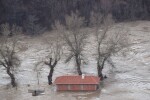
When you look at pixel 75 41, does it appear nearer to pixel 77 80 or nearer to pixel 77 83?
pixel 77 80

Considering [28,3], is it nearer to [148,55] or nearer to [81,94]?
[148,55]

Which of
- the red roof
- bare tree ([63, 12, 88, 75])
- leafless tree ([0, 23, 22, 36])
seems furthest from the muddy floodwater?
leafless tree ([0, 23, 22, 36])

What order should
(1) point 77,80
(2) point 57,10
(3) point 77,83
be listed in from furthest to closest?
(2) point 57,10
(1) point 77,80
(3) point 77,83

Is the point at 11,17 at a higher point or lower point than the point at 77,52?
higher

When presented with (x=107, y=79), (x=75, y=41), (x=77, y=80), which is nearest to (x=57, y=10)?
(x=75, y=41)

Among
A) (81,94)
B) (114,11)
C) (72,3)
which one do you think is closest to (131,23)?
(114,11)

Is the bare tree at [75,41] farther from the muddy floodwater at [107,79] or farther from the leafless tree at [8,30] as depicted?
the leafless tree at [8,30]
